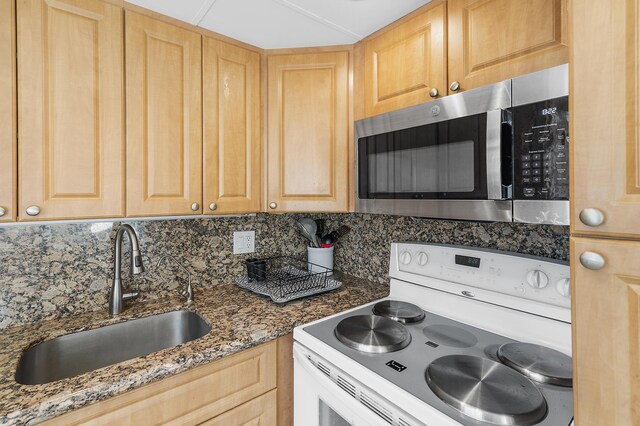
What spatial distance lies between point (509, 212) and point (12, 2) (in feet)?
5.33

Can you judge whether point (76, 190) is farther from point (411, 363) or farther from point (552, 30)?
point (552, 30)

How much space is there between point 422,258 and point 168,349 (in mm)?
1052

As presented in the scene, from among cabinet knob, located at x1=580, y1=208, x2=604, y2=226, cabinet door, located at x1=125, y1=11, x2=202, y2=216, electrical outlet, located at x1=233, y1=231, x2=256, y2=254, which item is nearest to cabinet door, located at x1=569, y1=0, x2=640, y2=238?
cabinet knob, located at x1=580, y1=208, x2=604, y2=226

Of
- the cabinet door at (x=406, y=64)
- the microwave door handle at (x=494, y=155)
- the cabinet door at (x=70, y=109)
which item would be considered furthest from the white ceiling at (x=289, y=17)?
the microwave door handle at (x=494, y=155)

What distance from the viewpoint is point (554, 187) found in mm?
781

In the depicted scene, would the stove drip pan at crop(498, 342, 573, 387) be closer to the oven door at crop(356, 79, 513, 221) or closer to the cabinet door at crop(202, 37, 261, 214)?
the oven door at crop(356, 79, 513, 221)

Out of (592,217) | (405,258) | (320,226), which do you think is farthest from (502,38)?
(320,226)

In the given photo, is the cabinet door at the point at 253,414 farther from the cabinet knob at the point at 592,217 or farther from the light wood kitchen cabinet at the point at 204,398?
the cabinet knob at the point at 592,217

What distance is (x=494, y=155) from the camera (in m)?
0.88

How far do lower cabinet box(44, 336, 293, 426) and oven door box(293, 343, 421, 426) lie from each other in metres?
0.09

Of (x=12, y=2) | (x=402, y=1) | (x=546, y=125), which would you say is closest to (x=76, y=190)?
(x=12, y=2)

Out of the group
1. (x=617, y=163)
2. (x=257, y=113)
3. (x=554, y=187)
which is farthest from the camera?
(x=257, y=113)

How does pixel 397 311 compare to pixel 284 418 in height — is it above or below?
above

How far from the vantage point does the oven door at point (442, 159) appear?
2.90 ft
